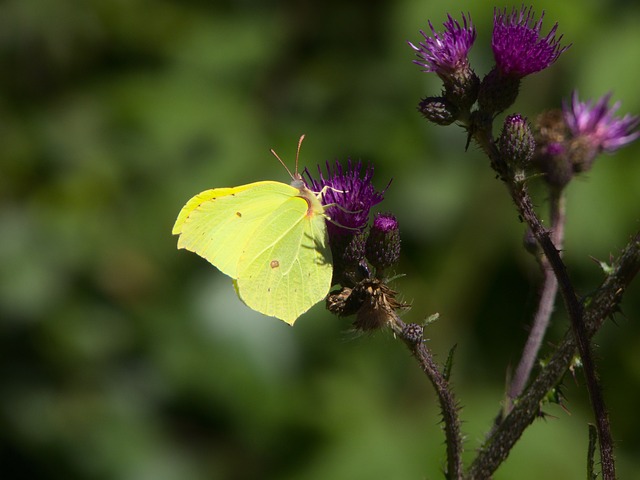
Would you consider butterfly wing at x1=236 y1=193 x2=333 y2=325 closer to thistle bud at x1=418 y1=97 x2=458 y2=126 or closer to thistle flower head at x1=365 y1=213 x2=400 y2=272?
thistle flower head at x1=365 y1=213 x2=400 y2=272

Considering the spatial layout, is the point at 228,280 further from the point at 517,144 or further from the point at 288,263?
the point at 517,144

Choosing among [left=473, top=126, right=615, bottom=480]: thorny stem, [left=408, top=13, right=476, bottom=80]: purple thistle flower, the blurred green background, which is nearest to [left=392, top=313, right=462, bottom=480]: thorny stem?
[left=473, top=126, right=615, bottom=480]: thorny stem

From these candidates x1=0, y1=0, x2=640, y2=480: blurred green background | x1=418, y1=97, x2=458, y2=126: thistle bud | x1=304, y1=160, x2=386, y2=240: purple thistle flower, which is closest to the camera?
x1=418, y1=97, x2=458, y2=126: thistle bud

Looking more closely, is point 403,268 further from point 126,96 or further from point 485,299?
point 126,96

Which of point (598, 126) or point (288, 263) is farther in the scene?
point (598, 126)

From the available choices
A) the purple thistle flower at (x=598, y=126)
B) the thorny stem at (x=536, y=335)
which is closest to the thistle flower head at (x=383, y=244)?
the thorny stem at (x=536, y=335)

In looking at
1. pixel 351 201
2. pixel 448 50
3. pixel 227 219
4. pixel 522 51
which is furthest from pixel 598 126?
pixel 227 219
